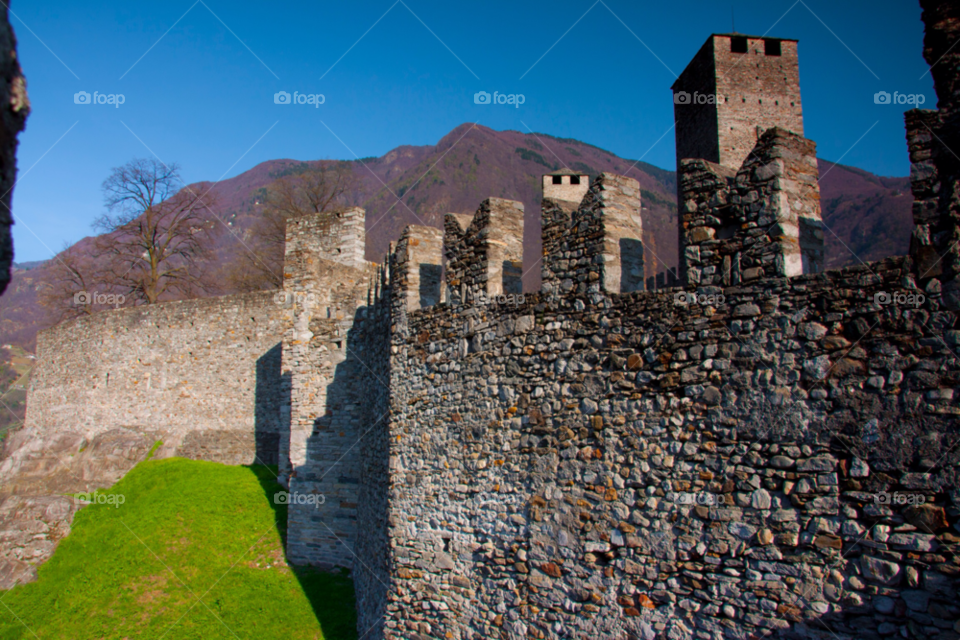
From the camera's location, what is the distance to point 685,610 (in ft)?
15.2

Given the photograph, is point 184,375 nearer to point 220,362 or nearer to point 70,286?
point 220,362

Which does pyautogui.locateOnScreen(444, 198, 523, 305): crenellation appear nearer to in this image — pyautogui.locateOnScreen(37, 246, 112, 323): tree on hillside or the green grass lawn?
the green grass lawn

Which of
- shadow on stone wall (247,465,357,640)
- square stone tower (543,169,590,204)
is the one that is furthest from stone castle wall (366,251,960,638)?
square stone tower (543,169,590,204)

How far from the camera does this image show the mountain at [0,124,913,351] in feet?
111

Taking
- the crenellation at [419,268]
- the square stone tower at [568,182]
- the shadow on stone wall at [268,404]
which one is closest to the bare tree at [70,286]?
the shadow on stone wall at [268,404]

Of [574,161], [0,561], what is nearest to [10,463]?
[0,561]

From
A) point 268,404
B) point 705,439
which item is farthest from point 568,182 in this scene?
point 268,404

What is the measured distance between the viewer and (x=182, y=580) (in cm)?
1095

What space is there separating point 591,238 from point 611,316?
819 millimetres

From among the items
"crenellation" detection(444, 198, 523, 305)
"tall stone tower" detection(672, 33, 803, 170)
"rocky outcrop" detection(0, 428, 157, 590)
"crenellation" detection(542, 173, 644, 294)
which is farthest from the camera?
"tall stone tower" detection(672, 33, 803, 170)

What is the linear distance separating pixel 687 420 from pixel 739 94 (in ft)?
68.1

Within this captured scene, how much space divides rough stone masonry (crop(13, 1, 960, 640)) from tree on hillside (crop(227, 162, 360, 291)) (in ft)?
76.1

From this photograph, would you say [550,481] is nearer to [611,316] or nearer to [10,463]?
[611,316]

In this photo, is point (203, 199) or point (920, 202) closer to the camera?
point (920, 202)
